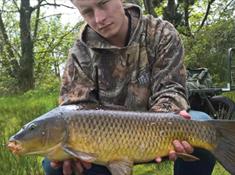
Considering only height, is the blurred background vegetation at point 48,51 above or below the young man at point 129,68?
below

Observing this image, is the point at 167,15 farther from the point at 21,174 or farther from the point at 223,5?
the point at 21,174

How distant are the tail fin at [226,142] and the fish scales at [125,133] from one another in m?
0.16

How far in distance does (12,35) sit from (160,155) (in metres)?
25.3

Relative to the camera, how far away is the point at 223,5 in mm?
17344

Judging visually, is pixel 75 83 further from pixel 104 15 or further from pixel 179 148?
pixel 179 148

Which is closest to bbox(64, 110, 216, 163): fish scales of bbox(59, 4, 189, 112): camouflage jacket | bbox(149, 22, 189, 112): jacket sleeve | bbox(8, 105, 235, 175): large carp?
bbox(8, 105, 235, 175): large carp

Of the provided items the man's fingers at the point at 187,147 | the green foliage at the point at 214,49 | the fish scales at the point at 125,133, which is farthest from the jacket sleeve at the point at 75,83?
the green foliage at the point at 214,49

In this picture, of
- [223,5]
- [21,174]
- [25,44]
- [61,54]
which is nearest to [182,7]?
[223,5]

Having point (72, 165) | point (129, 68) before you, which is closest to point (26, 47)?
point (129, 68)

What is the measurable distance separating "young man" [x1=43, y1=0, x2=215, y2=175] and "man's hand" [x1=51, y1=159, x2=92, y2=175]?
0.87 feet

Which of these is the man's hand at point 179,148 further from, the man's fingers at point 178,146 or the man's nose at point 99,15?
the man's nose at point 99,15

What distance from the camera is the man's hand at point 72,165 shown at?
112 inches

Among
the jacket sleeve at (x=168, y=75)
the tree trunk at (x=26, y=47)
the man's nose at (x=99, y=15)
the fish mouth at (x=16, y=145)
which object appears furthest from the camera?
the tree trunk at (x=26, y=47)

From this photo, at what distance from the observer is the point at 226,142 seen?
2852 millimetres
